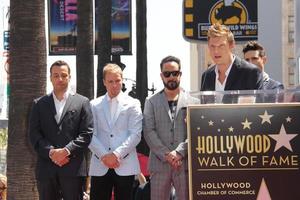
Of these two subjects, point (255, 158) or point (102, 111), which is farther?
point (102, 111)

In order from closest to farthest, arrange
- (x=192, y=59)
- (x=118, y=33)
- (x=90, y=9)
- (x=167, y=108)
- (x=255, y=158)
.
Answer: (x=255, y=158)
(x=167, y=108)
(x=90, y=9)
(x=118, y=33)
(x=192, y=59)

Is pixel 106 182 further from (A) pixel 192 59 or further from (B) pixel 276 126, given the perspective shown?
(A) pixel 192 59

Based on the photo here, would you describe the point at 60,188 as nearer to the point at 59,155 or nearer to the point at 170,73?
the point at 59,155

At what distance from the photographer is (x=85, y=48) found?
17.6 meters

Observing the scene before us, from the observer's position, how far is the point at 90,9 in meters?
17.7

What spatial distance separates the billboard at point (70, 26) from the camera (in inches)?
1261

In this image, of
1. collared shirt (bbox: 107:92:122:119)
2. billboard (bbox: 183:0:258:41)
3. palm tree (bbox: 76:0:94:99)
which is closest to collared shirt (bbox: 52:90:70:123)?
collared shirt (bbox: 107:92:122:119)

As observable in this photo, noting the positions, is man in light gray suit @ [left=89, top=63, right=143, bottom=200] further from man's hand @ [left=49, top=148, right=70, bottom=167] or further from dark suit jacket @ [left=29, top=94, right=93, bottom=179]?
man's hand @ [left=49, top=148, right=70, bottom=167]

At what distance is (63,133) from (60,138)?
2.4 inches

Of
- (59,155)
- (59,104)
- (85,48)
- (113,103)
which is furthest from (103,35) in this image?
(59,155)

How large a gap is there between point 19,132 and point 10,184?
2.23ft

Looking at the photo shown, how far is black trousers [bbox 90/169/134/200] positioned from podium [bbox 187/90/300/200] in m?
3.49

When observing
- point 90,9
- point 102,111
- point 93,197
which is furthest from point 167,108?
point 90,9

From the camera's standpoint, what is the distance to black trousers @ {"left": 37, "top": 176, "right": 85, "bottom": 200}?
7410mm
